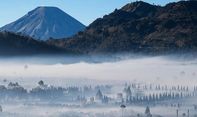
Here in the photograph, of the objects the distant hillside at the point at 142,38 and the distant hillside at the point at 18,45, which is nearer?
the distant hillside at the point at 18,45

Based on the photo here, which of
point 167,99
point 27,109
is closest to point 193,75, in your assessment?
point 167,99

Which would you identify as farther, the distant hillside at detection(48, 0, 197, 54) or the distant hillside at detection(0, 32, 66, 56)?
the distant hillside at detection(48, 0, 197, 54)

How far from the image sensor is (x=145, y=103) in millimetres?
70188

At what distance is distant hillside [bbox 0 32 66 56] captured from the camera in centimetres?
11800

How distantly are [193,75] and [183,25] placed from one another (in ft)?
257

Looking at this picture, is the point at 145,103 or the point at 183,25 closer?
the point at 145,103

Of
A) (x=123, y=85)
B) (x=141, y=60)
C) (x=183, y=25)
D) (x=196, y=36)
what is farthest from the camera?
(x=183, y=25)

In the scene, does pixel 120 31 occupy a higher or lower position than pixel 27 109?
higher

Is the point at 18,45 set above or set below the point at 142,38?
below

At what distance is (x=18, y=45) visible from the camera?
12075 centimetres

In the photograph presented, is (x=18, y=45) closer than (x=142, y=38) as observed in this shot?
Yes

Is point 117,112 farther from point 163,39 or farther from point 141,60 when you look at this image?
point 163,39

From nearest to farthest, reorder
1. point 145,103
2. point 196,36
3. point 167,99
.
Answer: point 145,103 → point 167,99 → point 196,36

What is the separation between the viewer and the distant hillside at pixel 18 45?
118m
